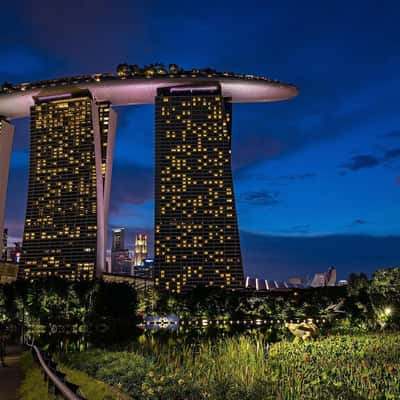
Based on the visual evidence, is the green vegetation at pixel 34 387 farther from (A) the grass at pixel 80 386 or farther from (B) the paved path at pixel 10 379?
(B) the paved path at pixel 10 379

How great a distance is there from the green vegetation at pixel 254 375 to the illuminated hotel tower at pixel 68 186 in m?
138

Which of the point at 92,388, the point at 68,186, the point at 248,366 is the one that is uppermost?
the point at 68,186

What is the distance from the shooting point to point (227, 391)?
1170 centimetres

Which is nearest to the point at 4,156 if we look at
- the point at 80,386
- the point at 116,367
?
the point at 116,367

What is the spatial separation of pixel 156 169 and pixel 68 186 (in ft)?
85.7

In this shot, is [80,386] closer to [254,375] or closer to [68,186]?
[254,375]

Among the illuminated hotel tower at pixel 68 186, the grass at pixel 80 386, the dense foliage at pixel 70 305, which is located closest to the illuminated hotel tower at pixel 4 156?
the illuminated hotel tower at pixel 68 186

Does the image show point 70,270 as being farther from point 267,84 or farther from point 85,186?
point 267,84

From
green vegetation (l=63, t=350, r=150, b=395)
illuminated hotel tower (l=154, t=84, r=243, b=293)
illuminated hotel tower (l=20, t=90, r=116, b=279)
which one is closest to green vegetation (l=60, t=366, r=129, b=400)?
green vegetation (l=63, t=350, r=150, b=395)

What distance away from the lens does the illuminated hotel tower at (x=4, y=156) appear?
180 meters

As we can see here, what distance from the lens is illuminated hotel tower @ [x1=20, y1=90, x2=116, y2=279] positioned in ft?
520

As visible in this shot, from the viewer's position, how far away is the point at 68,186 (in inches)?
6403

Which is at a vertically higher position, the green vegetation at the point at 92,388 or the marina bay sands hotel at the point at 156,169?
the marina bay sands hotel at the point at 156,169

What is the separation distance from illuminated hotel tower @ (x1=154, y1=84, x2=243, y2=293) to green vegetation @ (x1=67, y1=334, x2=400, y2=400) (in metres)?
132
